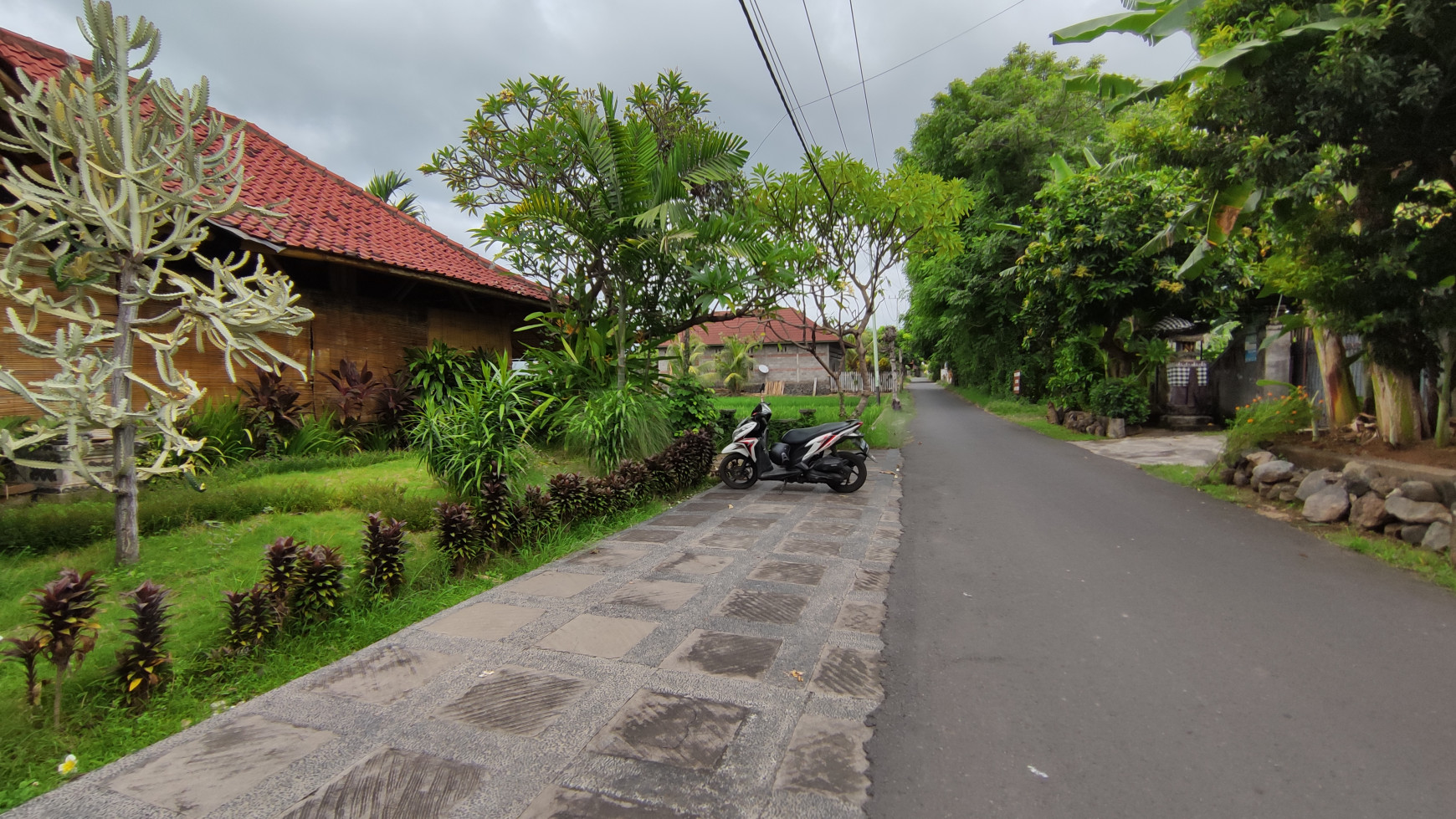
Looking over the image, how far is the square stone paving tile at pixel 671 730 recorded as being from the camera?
2314 millimetres

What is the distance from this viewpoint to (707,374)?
33469 millimetres

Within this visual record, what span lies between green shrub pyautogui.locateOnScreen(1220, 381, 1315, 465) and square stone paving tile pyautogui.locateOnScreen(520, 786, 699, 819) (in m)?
7.92

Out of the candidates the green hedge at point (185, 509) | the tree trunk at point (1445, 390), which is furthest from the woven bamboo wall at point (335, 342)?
the tree trunk at point (1445, 390)

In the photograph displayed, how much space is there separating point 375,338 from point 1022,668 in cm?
907

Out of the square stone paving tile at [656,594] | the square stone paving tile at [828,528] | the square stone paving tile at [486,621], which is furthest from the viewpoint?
the square stone paving tile at [828,528]

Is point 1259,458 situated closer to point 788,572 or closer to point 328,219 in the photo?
point 788,572

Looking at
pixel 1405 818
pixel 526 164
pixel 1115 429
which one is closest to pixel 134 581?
pixel 1405 818

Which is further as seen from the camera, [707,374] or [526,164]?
[707,374]

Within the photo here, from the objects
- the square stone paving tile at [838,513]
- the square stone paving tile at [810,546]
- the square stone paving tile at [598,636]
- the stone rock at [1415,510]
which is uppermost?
the stone rock at [1415,510]

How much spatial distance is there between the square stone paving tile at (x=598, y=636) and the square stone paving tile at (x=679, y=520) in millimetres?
2349

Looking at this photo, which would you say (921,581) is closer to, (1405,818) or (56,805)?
(1405,818)

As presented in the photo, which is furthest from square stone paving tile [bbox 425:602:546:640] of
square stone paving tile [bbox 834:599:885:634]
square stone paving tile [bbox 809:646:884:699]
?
square stone paving tile [bbox 834:599:885:634]

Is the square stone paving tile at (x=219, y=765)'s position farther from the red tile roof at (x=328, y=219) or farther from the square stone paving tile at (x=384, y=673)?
the red tile roof at (x=328, y=219)

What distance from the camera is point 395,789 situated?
2.11 metres
